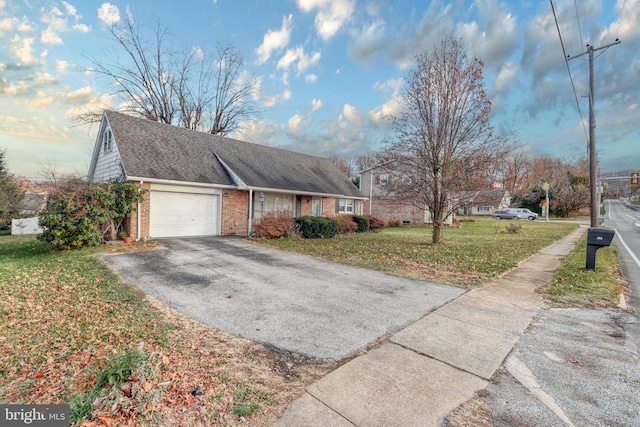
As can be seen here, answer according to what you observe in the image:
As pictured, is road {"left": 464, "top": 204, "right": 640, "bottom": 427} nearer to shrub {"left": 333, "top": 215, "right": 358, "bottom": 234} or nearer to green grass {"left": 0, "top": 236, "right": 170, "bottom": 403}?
green grass {"left": 0, "top": 236, "right": 170, "bottom": 403}

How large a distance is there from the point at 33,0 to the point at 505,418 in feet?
53.0

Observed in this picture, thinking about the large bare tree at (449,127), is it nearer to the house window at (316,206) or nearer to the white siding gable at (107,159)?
the house window at (316,206)

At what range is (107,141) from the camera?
45.1 feet

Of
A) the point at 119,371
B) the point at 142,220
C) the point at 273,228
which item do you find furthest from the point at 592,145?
the point at 142,220

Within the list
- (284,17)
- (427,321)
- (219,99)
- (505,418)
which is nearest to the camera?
(505,418)

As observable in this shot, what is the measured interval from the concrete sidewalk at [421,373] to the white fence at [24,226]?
941 inches

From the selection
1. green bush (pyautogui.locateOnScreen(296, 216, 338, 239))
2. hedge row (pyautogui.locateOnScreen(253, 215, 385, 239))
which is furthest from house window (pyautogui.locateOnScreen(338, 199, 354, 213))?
green bush (pyautogui.locateOnScreen(296, 216, 338, 239))

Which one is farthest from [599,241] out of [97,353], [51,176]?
[51,176]

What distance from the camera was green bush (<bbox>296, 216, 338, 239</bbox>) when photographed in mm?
14750

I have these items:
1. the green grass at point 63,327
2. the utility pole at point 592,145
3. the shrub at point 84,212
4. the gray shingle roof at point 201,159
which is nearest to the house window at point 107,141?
the gray shingle roof at point 201,159

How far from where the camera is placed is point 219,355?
135 inches

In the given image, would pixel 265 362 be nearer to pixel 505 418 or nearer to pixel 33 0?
pixel 505 418

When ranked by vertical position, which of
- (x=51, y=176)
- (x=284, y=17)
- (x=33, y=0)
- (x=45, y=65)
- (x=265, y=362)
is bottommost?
(x=265, y=362)

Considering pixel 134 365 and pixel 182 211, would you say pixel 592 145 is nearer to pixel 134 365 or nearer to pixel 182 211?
pixel 134 365
